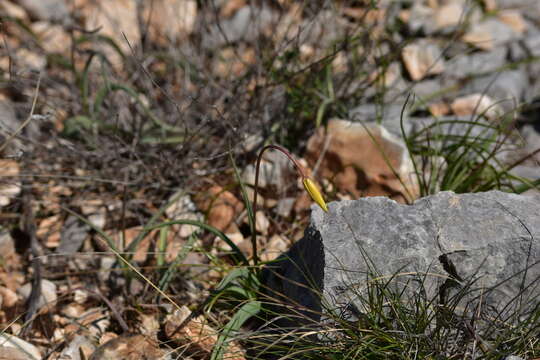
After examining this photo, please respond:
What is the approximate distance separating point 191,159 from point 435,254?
1098mm

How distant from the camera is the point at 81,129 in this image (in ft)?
9.57

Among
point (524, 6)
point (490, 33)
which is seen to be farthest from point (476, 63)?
point (524, 6)

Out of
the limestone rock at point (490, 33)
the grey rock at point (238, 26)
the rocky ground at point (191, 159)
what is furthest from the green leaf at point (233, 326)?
the limestone rock at point (490, 33)

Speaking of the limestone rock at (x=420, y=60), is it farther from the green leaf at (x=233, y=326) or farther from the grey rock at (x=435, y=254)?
the green leaf at (x=233, y=326)

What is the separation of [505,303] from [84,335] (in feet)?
5.02

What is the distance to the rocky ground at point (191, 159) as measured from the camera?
234cm

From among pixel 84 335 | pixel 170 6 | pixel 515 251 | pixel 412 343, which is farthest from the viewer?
pixel 170 6

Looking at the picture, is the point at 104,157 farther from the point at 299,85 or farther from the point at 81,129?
the point at 299,85

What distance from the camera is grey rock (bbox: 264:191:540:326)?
6.15 feet

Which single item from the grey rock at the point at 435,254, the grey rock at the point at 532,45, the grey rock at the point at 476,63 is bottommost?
the grey rock at the point at 435,254

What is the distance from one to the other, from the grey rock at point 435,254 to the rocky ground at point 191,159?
1.37 ft

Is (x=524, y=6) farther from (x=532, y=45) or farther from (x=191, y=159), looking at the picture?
(x=191, y=159)

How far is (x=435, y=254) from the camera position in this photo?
1899mm

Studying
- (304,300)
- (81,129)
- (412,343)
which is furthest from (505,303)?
(81,129)
